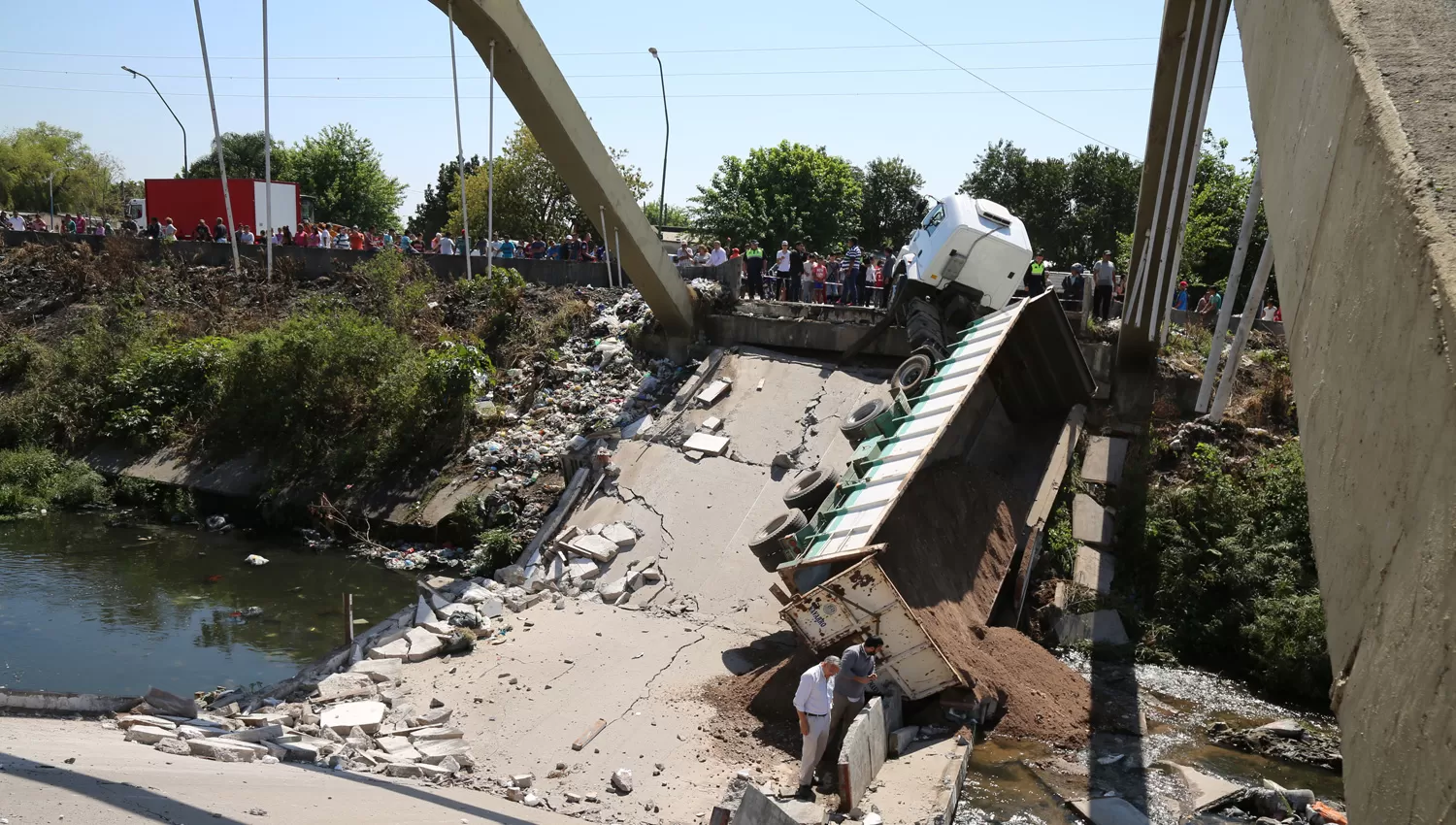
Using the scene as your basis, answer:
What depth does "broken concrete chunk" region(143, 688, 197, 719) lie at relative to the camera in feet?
30.5

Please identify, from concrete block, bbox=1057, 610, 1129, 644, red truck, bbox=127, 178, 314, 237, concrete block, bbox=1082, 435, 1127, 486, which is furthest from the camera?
red truck, bbox=127, 178, 314, 237

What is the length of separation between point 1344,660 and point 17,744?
7.66m

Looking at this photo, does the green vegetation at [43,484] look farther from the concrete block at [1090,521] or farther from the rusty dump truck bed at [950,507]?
the concrete block at [1090,521]

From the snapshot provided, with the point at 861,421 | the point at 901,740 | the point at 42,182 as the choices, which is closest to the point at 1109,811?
the point at 901,740

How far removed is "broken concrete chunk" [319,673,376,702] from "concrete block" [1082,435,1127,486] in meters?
9.52

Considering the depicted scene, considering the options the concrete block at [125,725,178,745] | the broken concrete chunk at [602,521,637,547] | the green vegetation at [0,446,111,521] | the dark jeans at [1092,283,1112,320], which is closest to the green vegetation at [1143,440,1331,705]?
the dark jeans at [1092,283,1112,320]

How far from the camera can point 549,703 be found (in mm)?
9938

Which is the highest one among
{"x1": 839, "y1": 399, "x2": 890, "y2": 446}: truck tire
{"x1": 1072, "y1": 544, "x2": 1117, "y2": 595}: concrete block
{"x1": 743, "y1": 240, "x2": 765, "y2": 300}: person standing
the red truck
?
the red truck

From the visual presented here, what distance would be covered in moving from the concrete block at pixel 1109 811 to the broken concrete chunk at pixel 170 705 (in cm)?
726

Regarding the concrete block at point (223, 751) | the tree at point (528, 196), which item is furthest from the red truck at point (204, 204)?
the concrete block at point (223, 751)

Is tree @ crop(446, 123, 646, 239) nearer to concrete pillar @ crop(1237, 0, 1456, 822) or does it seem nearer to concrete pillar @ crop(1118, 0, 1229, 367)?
concrete pillar @ crop(1118, 0, 1229, 367)

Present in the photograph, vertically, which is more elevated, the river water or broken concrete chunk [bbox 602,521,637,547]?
broken concrete chunk [bbox 602,521,637,547]

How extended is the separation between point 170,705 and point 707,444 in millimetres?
8222

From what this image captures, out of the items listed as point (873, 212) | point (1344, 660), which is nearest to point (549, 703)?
point (1344, 660)
